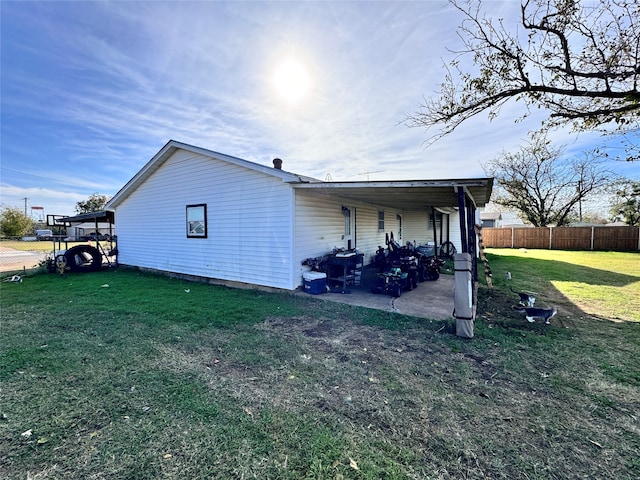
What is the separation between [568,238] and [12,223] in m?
51.7

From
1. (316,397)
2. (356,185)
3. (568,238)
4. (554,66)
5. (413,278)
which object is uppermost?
(554,66)

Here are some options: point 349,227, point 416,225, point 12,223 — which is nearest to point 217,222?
point 349,227

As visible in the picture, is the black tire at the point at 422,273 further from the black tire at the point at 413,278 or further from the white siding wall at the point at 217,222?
the white siding wall at the point at 217,222

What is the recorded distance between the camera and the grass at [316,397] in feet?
6.50

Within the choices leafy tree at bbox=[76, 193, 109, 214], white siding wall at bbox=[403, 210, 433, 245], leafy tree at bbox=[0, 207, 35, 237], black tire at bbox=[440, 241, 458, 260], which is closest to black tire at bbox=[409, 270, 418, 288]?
black tire at bbox=[440, 241, 458, 260]

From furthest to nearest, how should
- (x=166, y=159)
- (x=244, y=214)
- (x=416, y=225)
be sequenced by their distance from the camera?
(x=416, y=225)
(x=166, y=159)
(x=244, y=214)

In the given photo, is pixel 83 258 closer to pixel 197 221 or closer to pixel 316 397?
pixel 197 221

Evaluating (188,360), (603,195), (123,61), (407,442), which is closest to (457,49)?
(407,442)

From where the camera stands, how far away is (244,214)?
303 inches

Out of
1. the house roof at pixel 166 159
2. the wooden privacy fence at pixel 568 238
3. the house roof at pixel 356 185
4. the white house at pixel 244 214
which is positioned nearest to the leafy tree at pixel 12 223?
the house roof at pixel 166 159

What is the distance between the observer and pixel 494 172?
26172 millimetres

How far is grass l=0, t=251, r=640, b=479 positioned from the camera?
198cm

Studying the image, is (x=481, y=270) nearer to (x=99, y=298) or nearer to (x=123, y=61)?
(x=99, y=298)

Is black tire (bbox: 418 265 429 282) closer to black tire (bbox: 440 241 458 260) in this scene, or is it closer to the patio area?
the patio area
